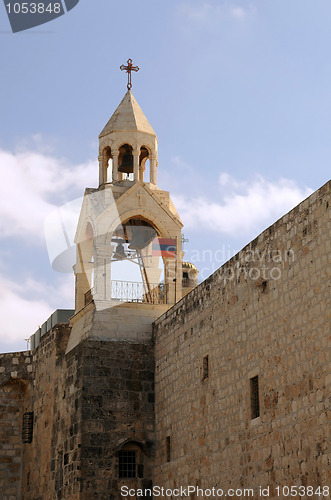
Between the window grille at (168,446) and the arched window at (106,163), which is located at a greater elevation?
the arched window at (106,163)

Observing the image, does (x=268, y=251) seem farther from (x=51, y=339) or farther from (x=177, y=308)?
(x=51, y=339)

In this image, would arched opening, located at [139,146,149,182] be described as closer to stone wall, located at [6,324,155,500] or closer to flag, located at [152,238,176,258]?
flag, located at [152,238,176,258]

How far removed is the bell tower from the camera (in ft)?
53.7

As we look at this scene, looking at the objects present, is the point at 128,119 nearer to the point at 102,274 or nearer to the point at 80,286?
the point at 102,274

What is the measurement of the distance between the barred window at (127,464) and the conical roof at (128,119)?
7.16 metres

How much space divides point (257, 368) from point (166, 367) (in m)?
3.95

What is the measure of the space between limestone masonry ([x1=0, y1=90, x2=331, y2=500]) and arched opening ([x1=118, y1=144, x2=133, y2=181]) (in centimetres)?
3

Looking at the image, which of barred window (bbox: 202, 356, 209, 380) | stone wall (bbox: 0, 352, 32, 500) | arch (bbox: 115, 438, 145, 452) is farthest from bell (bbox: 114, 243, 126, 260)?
barred window (bbox: 202, 356, 209, 380)

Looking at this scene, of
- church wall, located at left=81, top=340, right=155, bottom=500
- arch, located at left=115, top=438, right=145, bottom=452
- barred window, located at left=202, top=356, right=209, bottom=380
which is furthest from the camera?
arch, located at left=115, top=438, right=145, bottom=452

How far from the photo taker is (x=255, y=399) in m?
11.7

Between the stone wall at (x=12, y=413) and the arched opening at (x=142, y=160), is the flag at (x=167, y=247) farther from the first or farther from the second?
the stone wall at (x=12, y=413)

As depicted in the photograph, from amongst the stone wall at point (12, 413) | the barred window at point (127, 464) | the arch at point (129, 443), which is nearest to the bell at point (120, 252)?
the stone wall at point (12, 413)

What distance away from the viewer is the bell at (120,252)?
1784cm

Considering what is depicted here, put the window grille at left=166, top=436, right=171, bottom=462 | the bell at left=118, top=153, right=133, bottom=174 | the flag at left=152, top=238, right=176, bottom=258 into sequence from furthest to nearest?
the bell at left=118, top=153, right=133, bottom=174 → the flag at left=152, top=238, right=176, bottom=258 → the window grille at left=166, top=436, right=171, bottom=462
